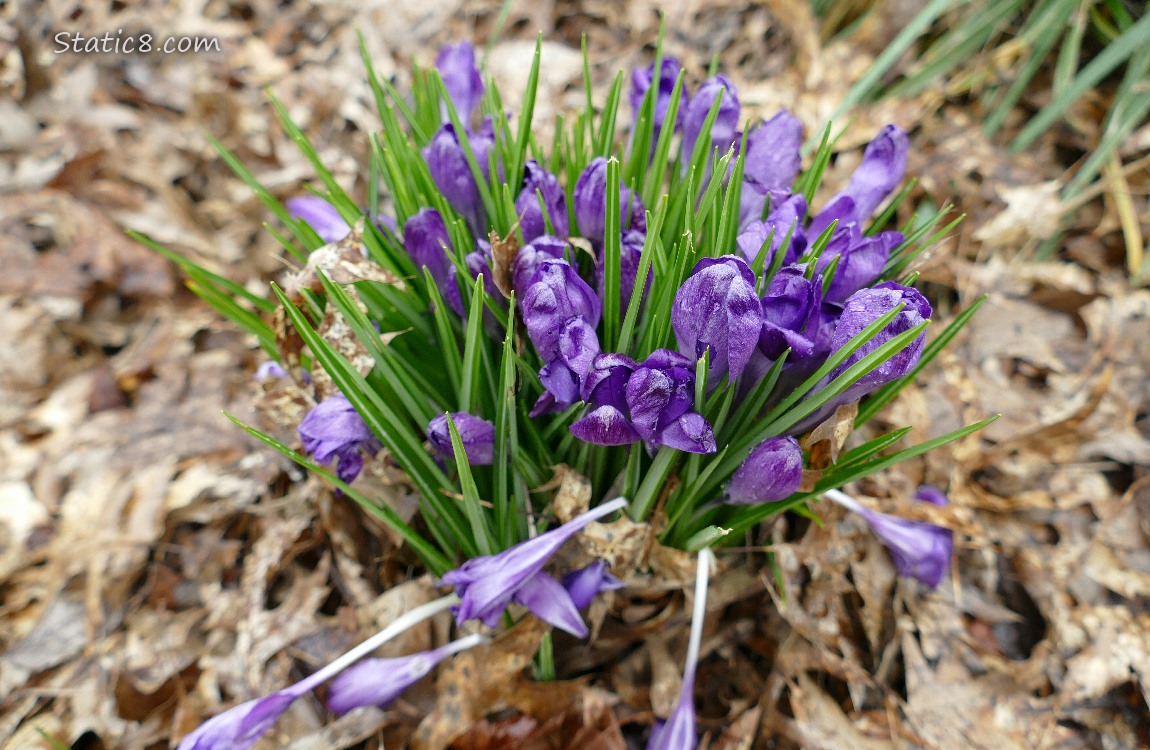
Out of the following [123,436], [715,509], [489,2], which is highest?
[489,2]

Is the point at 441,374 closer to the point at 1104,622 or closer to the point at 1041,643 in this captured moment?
Answer: the point at 1041,643

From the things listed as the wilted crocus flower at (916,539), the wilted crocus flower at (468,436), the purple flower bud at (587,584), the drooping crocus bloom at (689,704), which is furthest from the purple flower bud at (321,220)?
the wilted crocus flower at (916,539)

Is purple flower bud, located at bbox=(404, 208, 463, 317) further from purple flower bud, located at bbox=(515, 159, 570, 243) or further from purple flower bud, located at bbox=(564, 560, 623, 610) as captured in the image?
purple flower bud, located at bbox=(564, 560, 623, 610)

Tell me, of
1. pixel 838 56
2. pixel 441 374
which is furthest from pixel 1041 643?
pixel 838 56

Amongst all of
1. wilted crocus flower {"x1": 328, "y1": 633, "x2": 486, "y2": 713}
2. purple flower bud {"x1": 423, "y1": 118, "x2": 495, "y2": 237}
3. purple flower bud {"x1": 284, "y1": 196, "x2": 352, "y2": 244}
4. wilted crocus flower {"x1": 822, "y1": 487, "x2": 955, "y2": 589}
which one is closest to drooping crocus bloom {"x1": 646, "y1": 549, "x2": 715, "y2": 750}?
wilted crocus flower {"x1": 822, "y1": 487, "x2": 955, "y2": 589}

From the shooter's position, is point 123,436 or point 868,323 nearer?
point 868,323

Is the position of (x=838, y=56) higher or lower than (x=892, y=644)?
higher

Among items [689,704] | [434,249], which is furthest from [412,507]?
[689,704]
